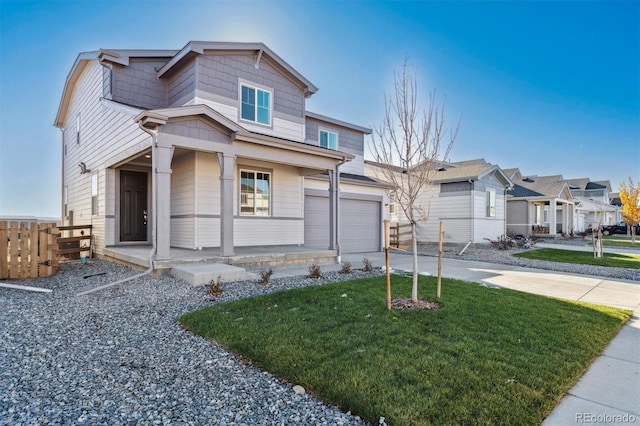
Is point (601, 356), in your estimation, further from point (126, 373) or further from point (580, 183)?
point (580, 183)

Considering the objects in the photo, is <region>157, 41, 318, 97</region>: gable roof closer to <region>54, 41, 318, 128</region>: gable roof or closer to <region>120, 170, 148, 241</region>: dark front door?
<region>54, 41, 318, 128</region>: gable roof

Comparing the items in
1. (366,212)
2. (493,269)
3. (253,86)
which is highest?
(253,86)

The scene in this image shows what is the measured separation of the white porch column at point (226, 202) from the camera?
811 cm

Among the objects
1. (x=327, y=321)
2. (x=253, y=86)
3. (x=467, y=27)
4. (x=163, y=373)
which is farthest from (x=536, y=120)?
(x=163, y=373)

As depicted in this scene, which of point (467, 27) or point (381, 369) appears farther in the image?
point (467, 27)

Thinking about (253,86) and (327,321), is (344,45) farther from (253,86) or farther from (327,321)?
(327,321)

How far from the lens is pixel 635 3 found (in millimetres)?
8977

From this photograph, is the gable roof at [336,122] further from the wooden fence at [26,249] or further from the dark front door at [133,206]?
the wooden fence at [26,249]

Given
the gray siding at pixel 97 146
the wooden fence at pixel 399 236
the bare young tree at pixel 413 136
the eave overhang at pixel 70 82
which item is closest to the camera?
the bare young tree at pixel 413 136

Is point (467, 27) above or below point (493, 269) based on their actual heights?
above

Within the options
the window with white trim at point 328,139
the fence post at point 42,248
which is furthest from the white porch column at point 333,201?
the fence post at point 42,248

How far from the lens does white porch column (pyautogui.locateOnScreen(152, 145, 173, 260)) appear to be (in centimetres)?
718

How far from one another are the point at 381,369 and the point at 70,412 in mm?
2506

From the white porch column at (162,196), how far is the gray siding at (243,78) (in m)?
3.62
